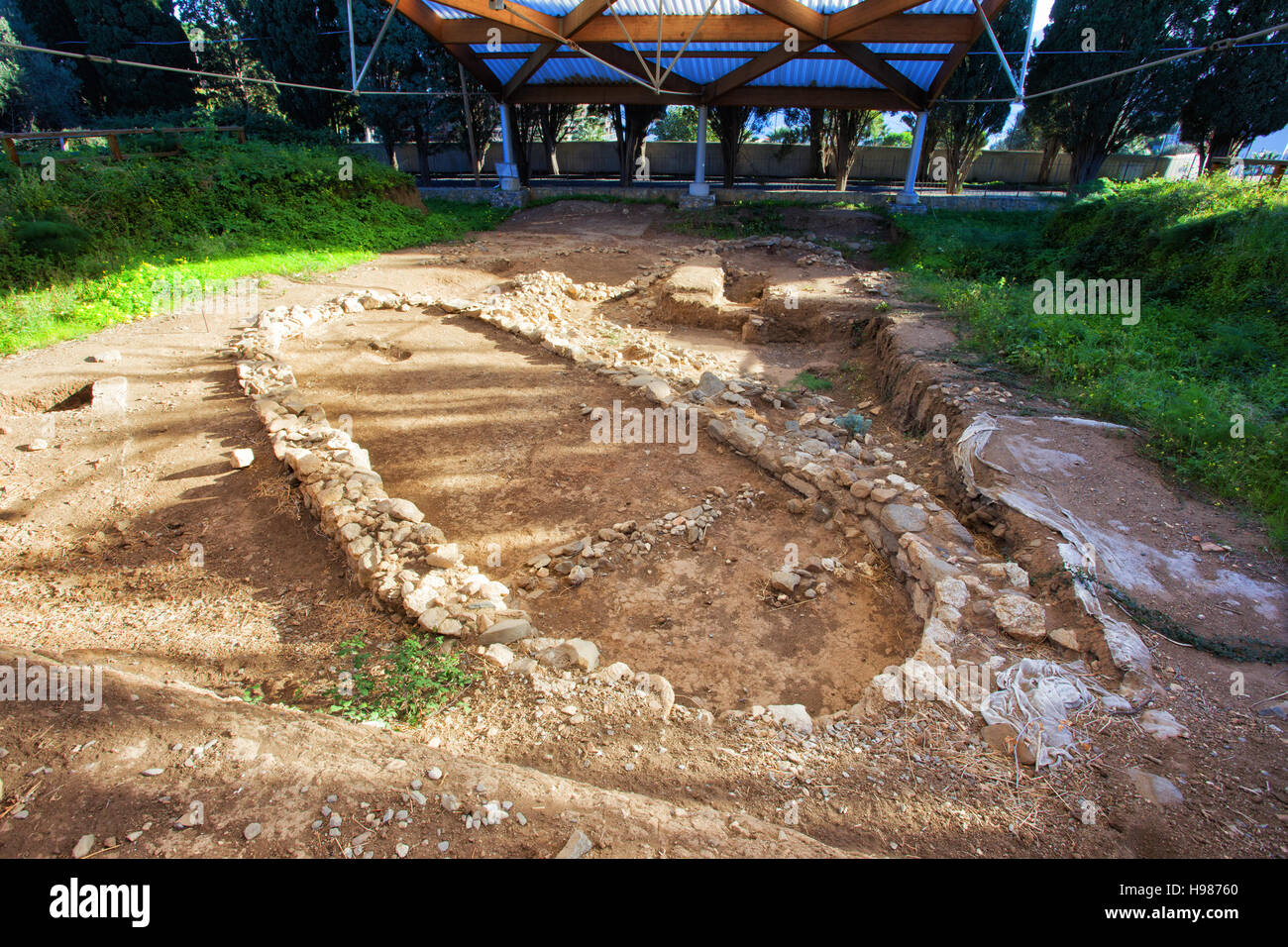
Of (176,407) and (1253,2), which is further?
(1253,2)

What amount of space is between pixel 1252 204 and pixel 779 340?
7.40 meters

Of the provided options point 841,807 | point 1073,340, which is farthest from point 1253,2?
point 841,807

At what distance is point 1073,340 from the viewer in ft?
24.7

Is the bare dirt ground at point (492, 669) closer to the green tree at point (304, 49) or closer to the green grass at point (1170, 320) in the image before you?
the green grass at point (1170, 320)

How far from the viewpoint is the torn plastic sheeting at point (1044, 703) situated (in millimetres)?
2938

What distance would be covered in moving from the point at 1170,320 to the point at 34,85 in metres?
35.0

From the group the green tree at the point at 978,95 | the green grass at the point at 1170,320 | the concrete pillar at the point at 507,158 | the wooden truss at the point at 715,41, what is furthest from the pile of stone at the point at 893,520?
the green tree at the point at 978,95

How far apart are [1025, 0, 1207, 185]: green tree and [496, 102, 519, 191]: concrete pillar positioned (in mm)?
15136

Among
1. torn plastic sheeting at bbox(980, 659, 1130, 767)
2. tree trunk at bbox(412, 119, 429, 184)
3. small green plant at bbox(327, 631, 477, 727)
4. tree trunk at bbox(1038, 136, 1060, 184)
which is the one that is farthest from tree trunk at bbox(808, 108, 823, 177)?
small green plant at bbox(327, 631, 477, 727)

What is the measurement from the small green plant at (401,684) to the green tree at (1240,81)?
23492 mm

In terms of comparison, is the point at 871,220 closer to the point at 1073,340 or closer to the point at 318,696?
the point at 1073,340

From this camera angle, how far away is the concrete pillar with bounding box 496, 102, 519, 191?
19.6 m

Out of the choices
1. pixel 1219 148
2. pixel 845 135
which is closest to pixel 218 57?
pixel 845 135

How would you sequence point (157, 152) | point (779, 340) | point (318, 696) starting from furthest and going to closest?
point (157, 152) < point (779, 340) < point (318, 696)
